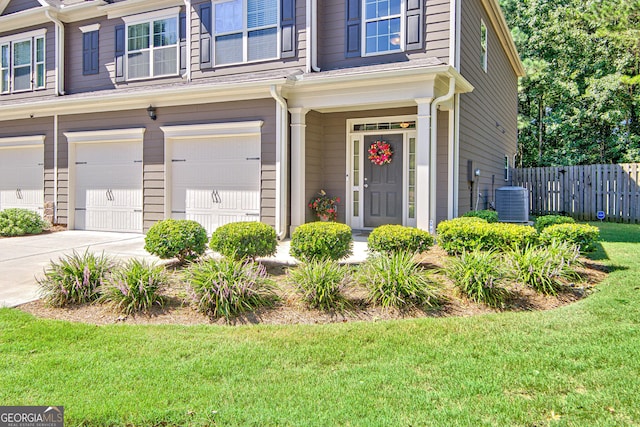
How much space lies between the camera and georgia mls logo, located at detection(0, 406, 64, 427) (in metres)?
2.70

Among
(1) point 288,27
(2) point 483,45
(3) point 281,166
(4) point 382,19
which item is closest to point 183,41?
(1) point 288,27

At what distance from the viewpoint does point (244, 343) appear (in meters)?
3.87

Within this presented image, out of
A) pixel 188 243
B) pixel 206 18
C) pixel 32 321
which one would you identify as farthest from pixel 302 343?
pixel 206 18

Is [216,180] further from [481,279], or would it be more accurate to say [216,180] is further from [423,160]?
[481,279]

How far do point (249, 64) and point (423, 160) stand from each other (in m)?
4.40

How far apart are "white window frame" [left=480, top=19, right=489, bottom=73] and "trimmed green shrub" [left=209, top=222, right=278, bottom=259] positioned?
7.72 m

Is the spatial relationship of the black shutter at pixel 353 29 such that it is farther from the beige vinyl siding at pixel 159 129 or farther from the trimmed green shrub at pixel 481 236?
the trimmed green shrub at pixel 481 236

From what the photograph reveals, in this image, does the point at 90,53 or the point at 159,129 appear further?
the point at 90,53

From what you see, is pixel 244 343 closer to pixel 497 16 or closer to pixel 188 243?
pixel 188 243

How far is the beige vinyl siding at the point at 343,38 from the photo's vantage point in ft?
29.2

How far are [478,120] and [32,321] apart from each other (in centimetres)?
985

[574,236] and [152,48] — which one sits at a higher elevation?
[152,48]

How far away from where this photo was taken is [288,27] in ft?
32.1

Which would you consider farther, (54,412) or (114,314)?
(114,314)
